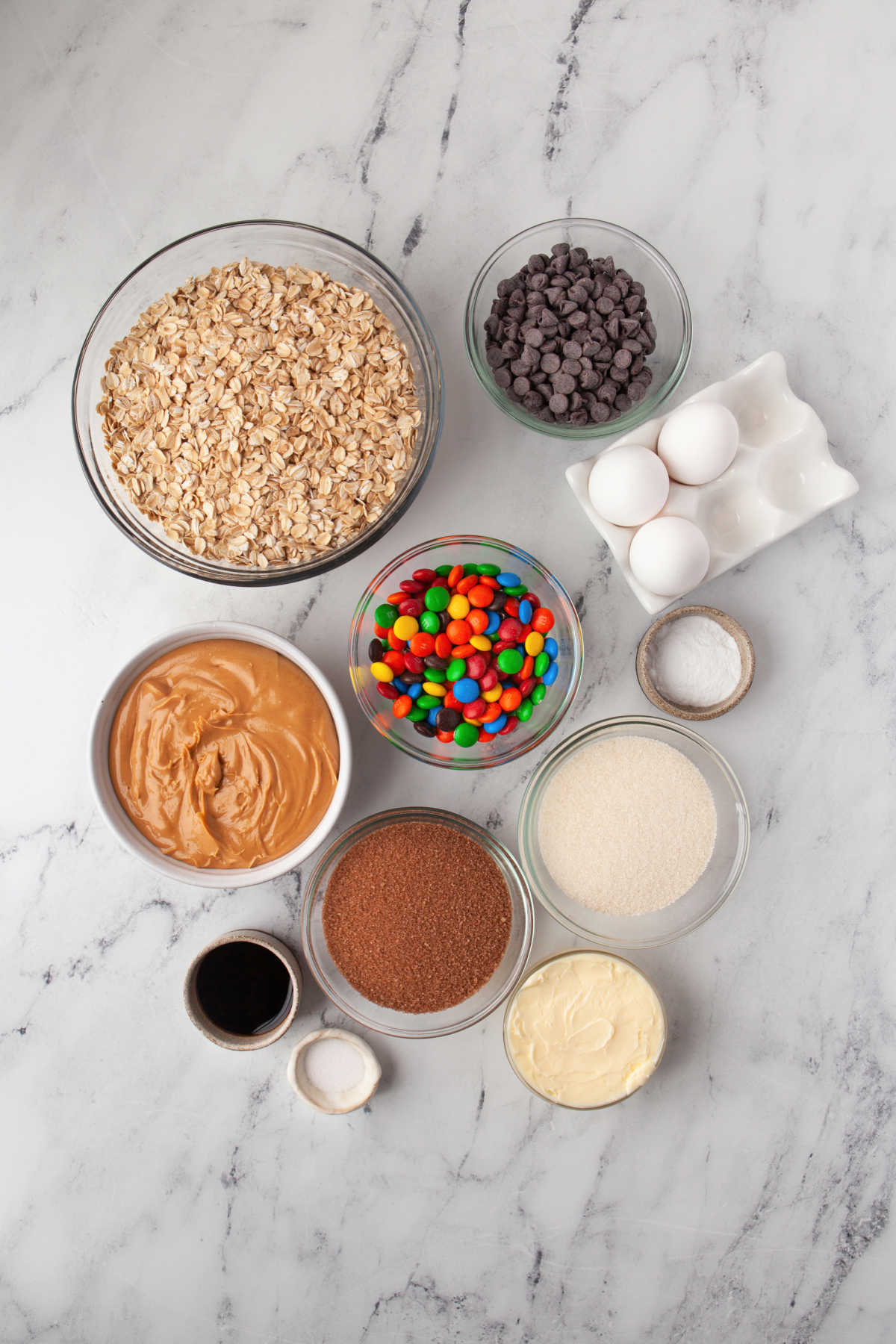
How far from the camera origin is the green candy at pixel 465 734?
5.16 ft

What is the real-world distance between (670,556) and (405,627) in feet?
1.69

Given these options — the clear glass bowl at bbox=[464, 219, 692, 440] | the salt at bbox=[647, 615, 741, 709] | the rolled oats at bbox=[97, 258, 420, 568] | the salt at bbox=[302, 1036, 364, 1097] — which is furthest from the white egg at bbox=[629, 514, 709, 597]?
the salt at bbox=[302, 1036, 364, 1097]

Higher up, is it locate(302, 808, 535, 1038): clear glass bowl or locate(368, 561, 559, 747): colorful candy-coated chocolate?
locate(368, 561, 559, 747): colorful candy-coated chocolate

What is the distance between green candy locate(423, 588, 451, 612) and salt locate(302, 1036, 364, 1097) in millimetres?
968

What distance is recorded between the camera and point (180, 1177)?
1.83 meters

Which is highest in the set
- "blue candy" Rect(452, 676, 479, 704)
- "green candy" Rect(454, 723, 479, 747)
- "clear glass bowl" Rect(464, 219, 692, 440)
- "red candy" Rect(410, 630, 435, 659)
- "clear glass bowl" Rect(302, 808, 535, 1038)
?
"clear glass bowl" Rect(464, 219, 692, 440)

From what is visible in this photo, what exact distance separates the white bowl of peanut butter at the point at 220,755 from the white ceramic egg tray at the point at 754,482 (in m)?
0.65

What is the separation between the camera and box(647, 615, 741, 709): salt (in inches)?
65.6

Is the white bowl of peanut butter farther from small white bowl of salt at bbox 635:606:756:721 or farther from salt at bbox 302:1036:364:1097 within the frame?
small white bowl of salt at bbox 635:606:756:721

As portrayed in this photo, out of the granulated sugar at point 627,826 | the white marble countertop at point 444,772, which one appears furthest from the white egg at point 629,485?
the granulated sugar at point 627,826

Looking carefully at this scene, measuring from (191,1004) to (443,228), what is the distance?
1722 mm

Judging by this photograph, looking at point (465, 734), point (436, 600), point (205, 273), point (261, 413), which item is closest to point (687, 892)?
point (465, 734)

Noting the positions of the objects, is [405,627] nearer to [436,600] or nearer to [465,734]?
[436,600]

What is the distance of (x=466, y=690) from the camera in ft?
5.08
